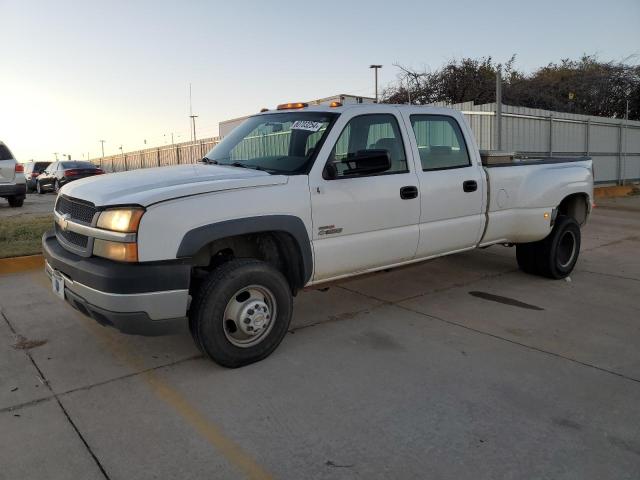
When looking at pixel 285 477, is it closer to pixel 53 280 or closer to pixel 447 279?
pixel 53 280

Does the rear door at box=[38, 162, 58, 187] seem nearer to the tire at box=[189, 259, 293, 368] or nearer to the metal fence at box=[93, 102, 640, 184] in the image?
the metal fence at box=[93, 102, 640, 184]

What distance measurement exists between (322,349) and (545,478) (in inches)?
78.2

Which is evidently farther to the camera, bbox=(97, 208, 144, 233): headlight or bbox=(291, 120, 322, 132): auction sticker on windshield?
bbox=(291, 120, 322, 132): auction sticker on windshield

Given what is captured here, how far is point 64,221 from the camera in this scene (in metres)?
3.95

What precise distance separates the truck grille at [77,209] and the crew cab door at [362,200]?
1579 mm

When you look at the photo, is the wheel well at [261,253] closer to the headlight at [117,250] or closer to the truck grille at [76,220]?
the headlight at [117,250]

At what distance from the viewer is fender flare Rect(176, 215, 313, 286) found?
346 cm

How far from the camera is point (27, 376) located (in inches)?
147

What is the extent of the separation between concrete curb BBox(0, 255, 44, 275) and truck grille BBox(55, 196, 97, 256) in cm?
318

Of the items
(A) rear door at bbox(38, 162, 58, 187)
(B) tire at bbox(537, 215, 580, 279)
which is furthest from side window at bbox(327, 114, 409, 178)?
(A) rear door at bbox(38, 162, 58, 187)

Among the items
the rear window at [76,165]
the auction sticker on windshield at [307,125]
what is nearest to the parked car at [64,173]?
the rear window at [76,165]

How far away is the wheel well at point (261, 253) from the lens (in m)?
3.89

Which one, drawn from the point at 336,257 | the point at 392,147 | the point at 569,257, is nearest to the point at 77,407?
the point at 336,257

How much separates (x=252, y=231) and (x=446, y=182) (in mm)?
2148
